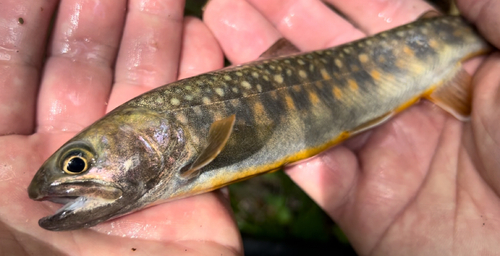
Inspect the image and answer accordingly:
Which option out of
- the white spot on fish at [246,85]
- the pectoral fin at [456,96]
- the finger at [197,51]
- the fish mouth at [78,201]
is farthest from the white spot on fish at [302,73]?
the fish mouth at [78,201]

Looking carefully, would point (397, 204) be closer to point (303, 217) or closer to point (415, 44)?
point (415, 44)

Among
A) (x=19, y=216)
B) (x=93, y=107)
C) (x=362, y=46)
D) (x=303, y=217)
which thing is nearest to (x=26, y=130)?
(x=93, y=107)

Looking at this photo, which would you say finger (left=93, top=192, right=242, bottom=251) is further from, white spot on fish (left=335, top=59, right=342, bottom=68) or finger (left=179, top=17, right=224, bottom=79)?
white spot on fish (left=335, top=59, right=342, bottom=68)

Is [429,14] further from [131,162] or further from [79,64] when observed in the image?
[79,64]

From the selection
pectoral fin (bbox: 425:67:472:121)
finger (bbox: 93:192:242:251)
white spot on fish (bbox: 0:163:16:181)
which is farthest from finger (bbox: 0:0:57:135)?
pectoral fin (bbox: 425:67:472:121)

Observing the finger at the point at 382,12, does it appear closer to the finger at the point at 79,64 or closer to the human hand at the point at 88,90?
the human hand at the point at 88,90

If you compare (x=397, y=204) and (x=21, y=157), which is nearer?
(x=21, y=157)

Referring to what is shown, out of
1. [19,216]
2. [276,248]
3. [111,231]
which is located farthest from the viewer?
[276,248]
